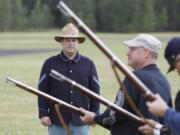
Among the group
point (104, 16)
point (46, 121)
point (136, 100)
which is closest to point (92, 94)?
point (136, 100)

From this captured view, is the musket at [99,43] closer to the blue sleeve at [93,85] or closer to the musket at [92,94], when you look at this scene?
the musket at [92,94]

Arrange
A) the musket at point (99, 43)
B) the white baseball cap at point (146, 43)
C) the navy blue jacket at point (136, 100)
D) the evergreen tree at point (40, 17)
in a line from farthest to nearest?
the evergreen tree at point (40, 17) < the white baseball cap at point (146, 43) < the navy blue jacket at point (136, 100) < the musket at point (99, 43)

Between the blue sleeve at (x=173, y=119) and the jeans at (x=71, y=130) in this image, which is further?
the jeans at (x=71, y=130)

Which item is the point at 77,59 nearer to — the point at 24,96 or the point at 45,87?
the point at 45,87

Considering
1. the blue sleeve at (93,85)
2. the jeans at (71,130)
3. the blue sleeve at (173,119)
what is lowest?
the jeans at (71,130)

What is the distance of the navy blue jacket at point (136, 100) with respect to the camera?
550cm

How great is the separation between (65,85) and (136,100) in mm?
2331

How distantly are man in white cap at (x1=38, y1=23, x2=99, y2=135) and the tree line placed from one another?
111366mm

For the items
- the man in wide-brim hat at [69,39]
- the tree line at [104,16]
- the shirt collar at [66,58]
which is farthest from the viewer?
the tree line at [104,16]

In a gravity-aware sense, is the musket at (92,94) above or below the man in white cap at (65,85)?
above

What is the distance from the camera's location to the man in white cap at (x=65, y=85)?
7.73 m

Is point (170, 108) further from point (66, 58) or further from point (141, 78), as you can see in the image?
point (66, 58)

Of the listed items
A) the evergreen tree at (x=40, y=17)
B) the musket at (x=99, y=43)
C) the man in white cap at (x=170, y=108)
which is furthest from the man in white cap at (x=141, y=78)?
the evergreen tree at (x=40, y=17)

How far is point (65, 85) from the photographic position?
773cm
